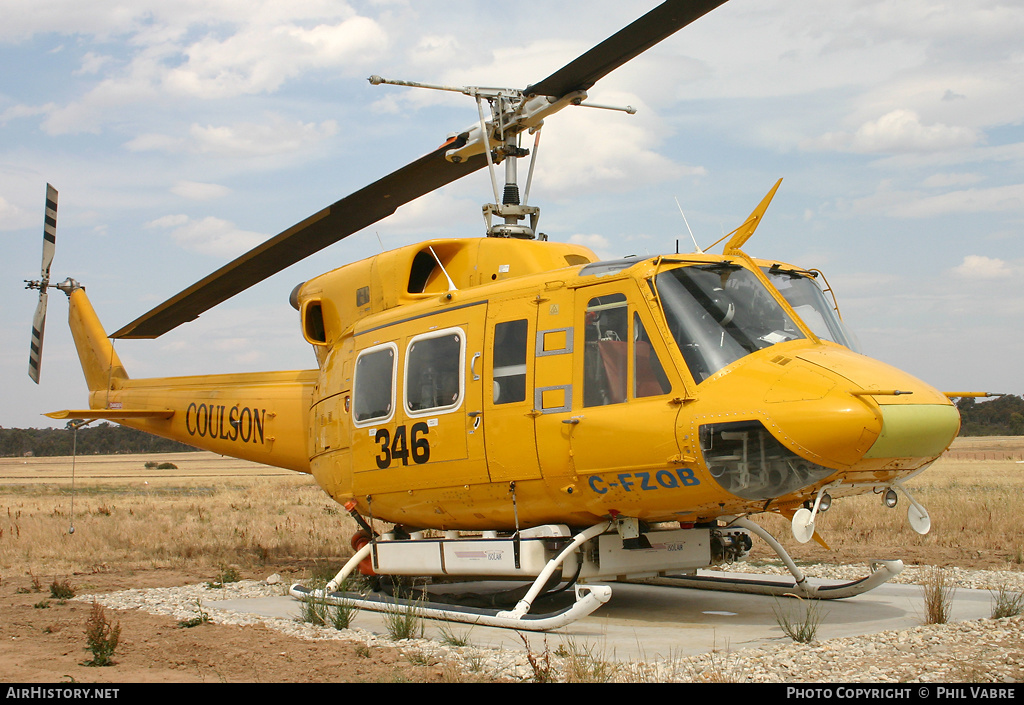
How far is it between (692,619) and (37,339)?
1117 cm

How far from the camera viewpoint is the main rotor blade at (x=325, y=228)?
9.81 meters

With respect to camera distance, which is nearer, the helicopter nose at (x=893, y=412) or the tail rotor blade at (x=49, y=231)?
the helicopter nose at (x=893, y=412)

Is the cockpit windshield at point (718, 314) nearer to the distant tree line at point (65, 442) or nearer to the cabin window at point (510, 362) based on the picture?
the cabin window at point (510, 362)

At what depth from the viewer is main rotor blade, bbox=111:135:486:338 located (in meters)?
9.81

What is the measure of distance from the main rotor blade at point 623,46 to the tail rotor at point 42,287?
9.12 meters

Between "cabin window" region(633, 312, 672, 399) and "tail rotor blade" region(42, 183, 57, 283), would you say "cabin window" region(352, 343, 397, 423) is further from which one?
"tail rotor blade" region(42, 183, 57, 283)

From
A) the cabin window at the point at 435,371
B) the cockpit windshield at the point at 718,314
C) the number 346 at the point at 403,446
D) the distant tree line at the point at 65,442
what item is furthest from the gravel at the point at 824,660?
the distant tree line at the point at 65,442

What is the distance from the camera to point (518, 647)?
707 cm

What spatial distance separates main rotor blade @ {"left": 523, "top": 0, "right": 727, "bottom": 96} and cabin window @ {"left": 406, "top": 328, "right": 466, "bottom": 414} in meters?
2.50

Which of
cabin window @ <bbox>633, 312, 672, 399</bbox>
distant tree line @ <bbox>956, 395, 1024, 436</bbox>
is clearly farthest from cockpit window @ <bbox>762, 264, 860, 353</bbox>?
distant tree line @ <bbox>956, 395, 1024, 436</bbox>

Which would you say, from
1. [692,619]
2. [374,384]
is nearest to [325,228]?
[374,384]
